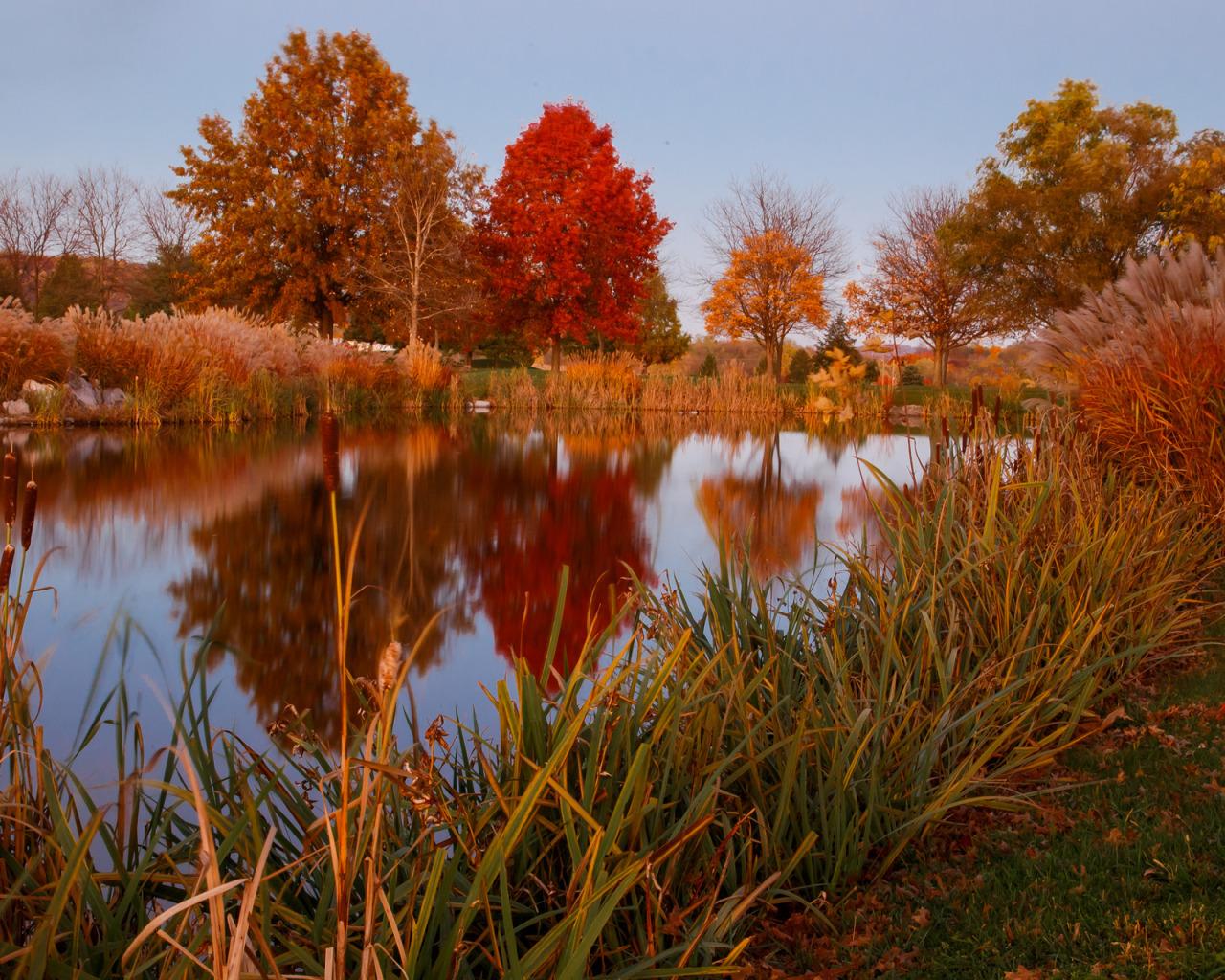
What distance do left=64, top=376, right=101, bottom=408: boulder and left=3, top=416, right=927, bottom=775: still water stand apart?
1520 mm

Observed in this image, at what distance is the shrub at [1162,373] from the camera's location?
4.33 metres

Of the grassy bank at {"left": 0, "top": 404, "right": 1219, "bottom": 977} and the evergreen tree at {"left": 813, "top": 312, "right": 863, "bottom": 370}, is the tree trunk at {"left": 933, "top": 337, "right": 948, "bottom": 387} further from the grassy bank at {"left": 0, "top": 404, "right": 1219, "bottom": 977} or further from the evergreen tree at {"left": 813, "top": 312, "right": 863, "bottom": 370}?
the grassy bank at {"left": 0, "top": 404, "right": 1219, "bottom": 977}

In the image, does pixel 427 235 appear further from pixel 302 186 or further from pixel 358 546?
pixel 358 546

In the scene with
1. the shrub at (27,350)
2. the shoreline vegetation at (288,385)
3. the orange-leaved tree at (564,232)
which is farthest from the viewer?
the orange-leaved tree at (564,232)

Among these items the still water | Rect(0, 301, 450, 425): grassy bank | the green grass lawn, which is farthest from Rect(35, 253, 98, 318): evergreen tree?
the green grass lawn

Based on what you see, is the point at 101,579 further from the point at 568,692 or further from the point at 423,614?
the point at 568,692

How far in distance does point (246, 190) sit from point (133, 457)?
65.7ft

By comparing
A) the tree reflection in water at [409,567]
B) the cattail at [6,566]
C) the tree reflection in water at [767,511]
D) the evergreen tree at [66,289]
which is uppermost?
the evergreen tree at [66,289]

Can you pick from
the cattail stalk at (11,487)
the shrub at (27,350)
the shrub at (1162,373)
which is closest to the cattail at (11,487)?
the cattail stalk at (11,487)

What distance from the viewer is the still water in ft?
10.7

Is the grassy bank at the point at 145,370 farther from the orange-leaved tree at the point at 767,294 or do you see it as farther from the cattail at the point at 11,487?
the orange-leaved tree at the point at 767,294

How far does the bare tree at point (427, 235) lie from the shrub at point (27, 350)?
10784 millimetres

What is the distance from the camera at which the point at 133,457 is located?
31.2ft

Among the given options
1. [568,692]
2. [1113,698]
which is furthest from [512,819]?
[1113,698]
